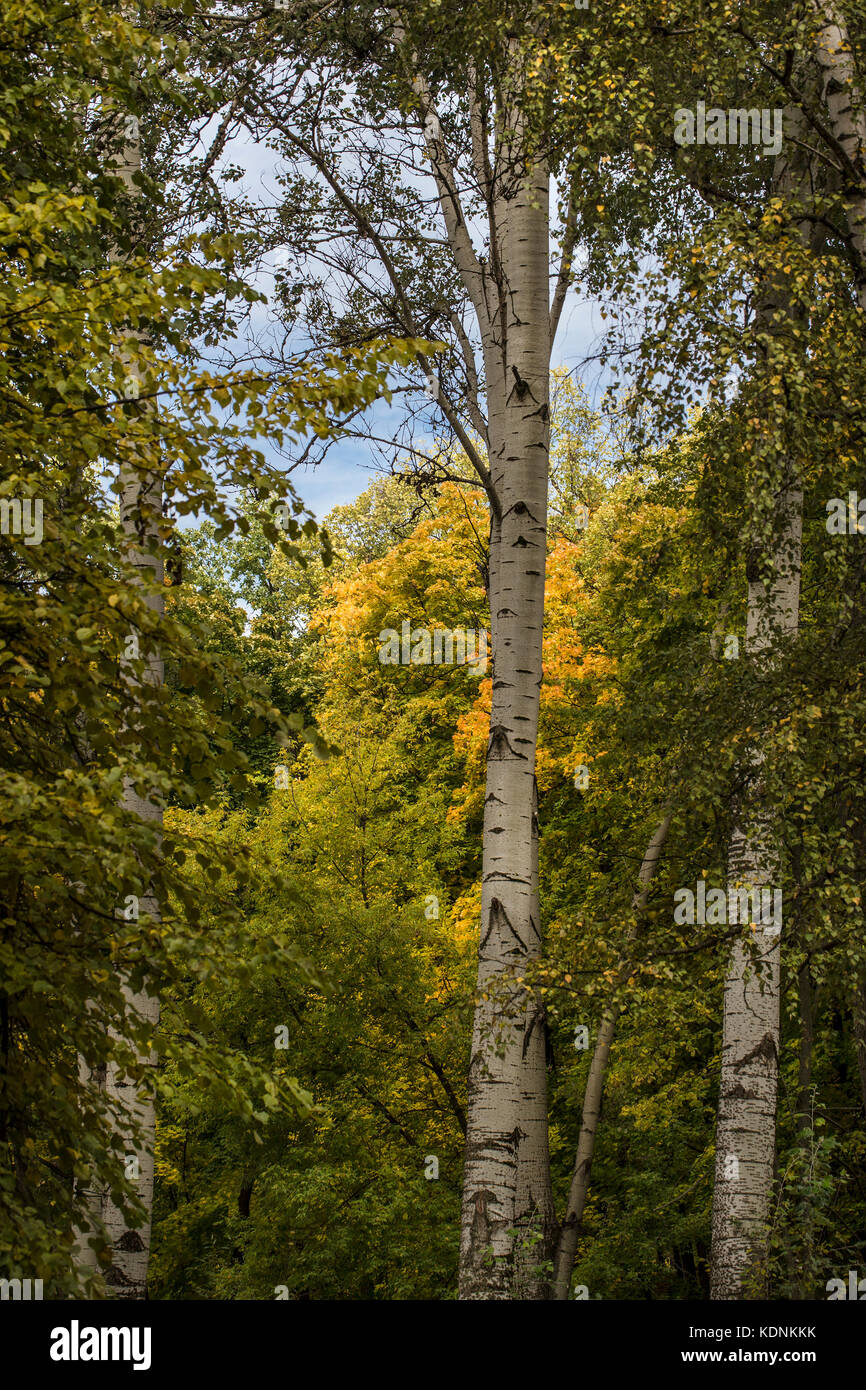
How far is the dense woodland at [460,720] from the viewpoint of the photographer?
4.25 metres

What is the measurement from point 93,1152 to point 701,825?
5742mm

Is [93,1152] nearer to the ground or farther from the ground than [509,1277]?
farther from the ground

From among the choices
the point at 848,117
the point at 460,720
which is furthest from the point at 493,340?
the point at 460,720

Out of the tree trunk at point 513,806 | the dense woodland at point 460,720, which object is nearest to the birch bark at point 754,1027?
the dense woodland at point 460,720

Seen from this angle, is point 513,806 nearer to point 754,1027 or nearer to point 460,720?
point 754,1027

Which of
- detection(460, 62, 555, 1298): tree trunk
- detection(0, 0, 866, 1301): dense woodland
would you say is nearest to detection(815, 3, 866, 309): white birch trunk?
A: detection(0, 0, 866, 1301): dense woodland

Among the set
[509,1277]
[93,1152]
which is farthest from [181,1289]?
[93,1152]

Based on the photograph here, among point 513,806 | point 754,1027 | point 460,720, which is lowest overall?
point 754,1027

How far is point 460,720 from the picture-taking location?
732 inches

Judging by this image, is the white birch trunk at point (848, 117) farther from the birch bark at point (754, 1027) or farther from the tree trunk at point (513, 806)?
the tree trunk at point (513, 806)

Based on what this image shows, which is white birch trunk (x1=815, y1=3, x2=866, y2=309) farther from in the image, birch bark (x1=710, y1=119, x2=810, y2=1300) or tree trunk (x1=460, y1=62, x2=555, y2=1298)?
tree trunk (x1=460, y1=62, x2=555, y2=1298)

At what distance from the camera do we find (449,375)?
11.9 meters
